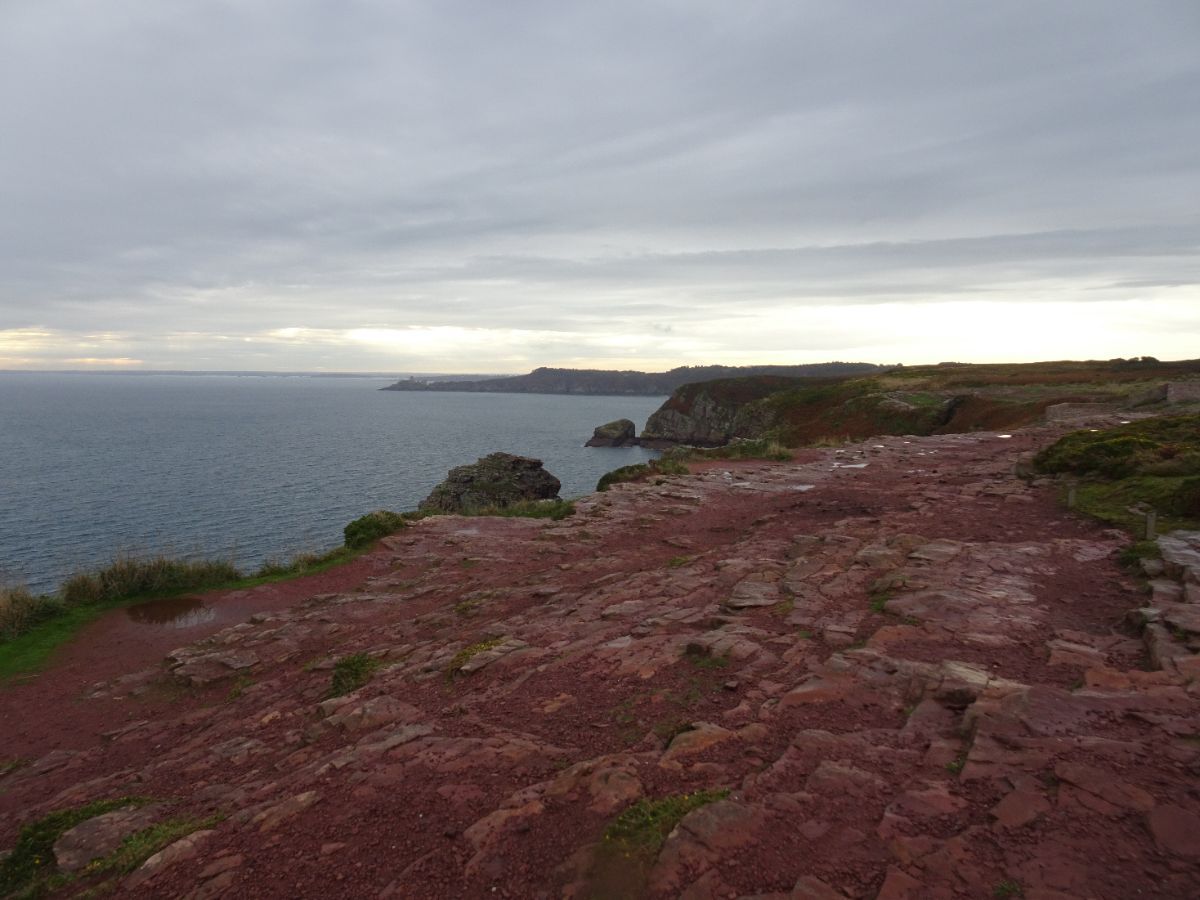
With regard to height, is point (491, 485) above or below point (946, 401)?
below

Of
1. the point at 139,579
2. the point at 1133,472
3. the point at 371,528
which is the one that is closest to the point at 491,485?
the point at 371,528

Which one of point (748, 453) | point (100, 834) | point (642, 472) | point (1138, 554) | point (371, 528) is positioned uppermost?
point (1138, 554)

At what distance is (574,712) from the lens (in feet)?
24.8

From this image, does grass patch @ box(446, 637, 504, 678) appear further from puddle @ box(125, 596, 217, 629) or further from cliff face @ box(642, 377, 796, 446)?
cliff face @ box(642, 377, 796, 446)

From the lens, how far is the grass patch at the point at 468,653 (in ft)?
31.1

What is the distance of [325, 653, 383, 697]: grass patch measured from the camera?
974 cm

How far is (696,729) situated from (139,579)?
1612 cm

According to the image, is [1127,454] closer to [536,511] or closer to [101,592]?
[536,511]

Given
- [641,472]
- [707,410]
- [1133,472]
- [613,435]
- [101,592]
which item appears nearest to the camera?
[1133,472]

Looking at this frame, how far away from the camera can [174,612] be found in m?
15.4

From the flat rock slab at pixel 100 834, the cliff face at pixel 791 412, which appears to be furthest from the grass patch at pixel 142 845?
the cliff face at pixel 791 412

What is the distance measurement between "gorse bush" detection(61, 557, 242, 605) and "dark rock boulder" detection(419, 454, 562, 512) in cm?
1736

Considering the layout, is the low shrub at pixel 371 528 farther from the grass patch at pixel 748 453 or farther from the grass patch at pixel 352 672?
the grass patch at pixel 748 453

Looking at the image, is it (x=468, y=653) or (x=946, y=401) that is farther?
(x=946, y=401)
